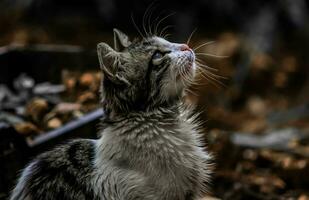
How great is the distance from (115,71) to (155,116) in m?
0.32

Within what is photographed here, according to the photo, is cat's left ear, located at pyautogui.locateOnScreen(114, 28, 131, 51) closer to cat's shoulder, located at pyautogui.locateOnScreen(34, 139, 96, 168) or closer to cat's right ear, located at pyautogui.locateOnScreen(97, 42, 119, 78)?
cat's right ear, located at pyautogui.locateOnScreen(97, 42, 119, 78)

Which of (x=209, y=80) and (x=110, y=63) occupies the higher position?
(x=110, y=63)

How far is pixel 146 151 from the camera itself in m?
3.02

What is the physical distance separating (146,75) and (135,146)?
375 millimetres

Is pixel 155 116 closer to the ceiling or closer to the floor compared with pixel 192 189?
closer to the ceiling

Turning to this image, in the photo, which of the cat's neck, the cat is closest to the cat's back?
the cat

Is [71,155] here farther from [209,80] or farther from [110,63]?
[209,80]

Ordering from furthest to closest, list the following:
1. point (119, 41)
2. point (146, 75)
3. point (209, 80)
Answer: point (209, 80), point (119, 41), point (146, 75)

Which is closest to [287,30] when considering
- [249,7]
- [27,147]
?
[249,7]

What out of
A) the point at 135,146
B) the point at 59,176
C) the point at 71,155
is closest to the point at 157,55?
the point at 135,146

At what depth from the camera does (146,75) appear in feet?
10.2

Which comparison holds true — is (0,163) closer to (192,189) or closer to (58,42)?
(192,189)

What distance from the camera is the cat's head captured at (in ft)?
9.98

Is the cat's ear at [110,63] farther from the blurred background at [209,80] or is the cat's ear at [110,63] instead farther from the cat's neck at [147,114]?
the blurred background at [209,80]
